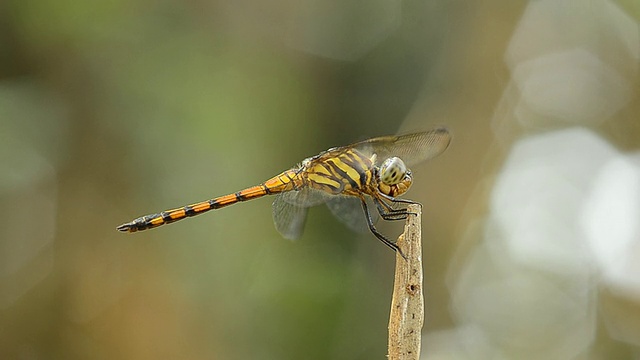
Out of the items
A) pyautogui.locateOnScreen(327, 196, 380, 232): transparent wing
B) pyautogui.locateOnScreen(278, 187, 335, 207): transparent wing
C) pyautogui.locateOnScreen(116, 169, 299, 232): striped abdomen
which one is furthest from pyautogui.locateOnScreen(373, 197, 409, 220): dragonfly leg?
pyautogui.locateOnScreen(116, 169, 299, 232): striped abdomen

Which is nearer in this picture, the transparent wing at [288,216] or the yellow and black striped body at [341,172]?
the yellow and black striped body at [341,172]

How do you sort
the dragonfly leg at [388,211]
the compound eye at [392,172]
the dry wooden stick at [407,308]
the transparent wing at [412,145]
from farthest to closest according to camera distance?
the transparent wing at [412,145] < the compound eye at [392,172] < the dragonfly leg at [388,211] < the dry wooden stick at [407,308]

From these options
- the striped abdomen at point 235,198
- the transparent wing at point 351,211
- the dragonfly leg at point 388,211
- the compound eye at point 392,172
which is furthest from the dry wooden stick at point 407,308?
the striped abdomen at point 235,198

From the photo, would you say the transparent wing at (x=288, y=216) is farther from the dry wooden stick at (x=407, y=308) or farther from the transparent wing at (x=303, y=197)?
the dry wooden stick at (x=407, y=308)

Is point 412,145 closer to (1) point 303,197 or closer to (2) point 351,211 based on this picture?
(2) point 351,211

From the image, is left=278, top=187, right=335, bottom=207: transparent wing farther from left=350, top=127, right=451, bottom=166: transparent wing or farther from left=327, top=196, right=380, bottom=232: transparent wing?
left=350, top=127, right=451, bottom=166: transparent wing

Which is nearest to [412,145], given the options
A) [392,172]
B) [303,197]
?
[392,172]
